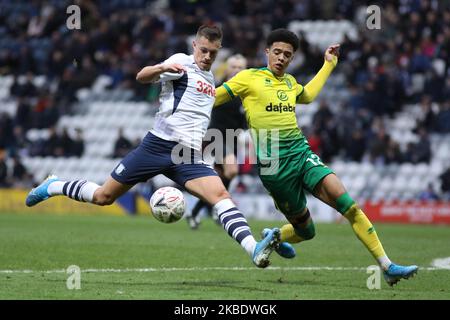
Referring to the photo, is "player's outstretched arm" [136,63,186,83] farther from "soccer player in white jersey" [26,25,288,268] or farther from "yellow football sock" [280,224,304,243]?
"yellow football sock" [280,224,304,243]

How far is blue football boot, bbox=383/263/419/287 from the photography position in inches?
325

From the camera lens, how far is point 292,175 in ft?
29.9

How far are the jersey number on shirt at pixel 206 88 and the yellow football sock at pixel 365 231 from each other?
183 cm

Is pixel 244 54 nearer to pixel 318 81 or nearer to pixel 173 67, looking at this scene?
pixel 318 81

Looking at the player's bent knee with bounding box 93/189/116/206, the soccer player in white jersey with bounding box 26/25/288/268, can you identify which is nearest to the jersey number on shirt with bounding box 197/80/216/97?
the soccer player in white jersey with bounding box 26/25/288/268

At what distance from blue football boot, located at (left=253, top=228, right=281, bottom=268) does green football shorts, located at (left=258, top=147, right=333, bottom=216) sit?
1.09 m

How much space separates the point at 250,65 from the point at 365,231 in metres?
15.4

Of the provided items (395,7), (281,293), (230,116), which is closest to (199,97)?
(281,293)

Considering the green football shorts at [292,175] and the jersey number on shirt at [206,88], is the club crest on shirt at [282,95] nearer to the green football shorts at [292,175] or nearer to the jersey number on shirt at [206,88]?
the green football shorts at [292,175]

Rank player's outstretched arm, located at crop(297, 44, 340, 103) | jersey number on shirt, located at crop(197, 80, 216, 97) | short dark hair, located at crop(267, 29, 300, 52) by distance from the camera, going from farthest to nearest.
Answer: player's outstretched arm, located at crop(297, 44, 340, 103), short dark hair, located at crop(267, 29, 300, 52), jersey number on shirt, located at crop(197, 80, 216, 97)

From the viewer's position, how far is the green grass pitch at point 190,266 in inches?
314

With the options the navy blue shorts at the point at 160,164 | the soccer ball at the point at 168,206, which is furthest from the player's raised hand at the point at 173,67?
the soccer ball at the point at 168,206

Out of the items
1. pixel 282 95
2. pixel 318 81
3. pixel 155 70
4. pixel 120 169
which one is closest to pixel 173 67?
pixel 155 70

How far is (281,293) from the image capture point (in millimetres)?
7992
